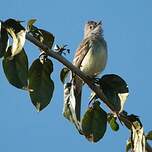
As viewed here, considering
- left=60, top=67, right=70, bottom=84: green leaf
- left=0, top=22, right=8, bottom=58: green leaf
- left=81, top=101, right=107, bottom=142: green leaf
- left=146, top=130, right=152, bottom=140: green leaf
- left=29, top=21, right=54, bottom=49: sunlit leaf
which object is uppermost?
left=29, top=21, right=54, bottom=49: sunlit leaf

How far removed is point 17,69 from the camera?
2184 mm

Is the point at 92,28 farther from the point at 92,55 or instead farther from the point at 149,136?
the point at 149,136

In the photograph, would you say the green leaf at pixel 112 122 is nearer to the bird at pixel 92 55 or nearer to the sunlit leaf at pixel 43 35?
the sunlit leaf at pixel 43 35

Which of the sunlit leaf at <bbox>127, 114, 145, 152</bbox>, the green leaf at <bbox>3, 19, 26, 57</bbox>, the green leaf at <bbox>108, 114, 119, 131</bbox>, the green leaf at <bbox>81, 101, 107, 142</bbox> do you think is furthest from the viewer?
the green leaf at <bbox>108, 114, 119, 131</bbox>

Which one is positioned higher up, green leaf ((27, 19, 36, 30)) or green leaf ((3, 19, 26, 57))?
green leaf ((27, 19, 36, 30))

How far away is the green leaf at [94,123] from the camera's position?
8.54ft

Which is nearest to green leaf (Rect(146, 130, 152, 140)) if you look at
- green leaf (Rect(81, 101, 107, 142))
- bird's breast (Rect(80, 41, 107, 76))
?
green leaf (Rect(81, 101, 107, 142))

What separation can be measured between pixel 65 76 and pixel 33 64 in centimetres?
28

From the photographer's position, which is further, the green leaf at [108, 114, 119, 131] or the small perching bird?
the small perching bird

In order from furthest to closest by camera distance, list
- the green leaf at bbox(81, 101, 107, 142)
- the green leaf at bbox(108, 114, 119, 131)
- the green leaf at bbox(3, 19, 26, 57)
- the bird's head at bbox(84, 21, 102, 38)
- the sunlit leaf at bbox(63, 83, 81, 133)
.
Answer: the bird's head at bbox(84, 21, 102, 38) < the green leaf at bbox(108, 114, 119, 131) < the green leaf at bbox(81, 101, 107, 142) < the sunlit leaf at bbox(63, 83, 81, 133) < the green leaf at bbox(3, 19, 26, 57)

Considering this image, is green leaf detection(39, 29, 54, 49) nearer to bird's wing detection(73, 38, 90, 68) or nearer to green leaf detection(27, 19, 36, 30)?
green leaf detection(27, 19, 36, 30)

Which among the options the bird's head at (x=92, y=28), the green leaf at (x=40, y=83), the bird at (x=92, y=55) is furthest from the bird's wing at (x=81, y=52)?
the green leaf at (x=40, y=83)

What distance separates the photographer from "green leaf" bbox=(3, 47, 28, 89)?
2146 millimetres

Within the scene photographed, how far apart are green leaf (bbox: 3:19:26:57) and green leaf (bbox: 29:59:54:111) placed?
0.31 m
